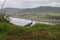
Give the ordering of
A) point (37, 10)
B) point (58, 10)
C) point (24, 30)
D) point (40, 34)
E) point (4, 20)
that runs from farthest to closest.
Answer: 1. point (37, 10)
2. point (58, 10)
3. point (4, 20)
4. point (24, 30)
5. point (40, 34)

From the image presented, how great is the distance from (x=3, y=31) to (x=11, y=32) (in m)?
1.04

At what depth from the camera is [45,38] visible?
15.7 meters

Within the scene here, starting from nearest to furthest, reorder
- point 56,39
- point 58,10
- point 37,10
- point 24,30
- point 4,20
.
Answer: point 56,39 < point 24,30 < point 4,20 < point 58,10 < point 37,10

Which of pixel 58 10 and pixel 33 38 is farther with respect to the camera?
pixel 58 10

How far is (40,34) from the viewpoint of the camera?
16.4 meters

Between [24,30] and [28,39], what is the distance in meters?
2.58

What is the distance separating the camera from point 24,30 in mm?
17969

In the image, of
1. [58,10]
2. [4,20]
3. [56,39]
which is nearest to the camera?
[56,39]

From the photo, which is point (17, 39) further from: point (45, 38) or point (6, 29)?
point (6, 29)

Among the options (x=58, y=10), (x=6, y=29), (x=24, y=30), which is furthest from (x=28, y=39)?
(x=58, y=10)

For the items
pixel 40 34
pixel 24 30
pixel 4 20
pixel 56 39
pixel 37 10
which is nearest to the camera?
pixel 56 39

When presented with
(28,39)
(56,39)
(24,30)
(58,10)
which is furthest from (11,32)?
(58,10)

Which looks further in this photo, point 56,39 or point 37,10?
point 37,10

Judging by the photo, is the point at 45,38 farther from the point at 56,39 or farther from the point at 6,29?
the point at 6,29
